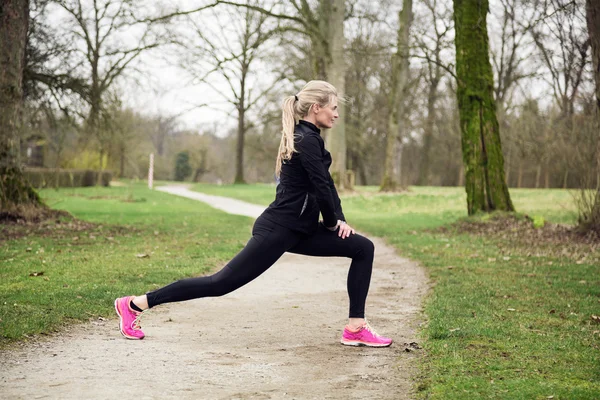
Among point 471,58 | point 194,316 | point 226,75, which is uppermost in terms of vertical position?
point 226,75

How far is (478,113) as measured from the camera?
54.5 ft

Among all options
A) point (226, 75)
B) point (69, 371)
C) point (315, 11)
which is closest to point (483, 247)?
point (69, 371)

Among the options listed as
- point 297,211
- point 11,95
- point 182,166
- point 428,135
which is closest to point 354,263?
point 297,211

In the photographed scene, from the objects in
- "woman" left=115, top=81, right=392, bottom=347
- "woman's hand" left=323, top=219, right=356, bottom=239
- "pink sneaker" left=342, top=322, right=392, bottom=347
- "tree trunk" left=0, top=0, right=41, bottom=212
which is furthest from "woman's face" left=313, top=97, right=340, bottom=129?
"tree trunk" left=0, top=0, right=41, bottom=212

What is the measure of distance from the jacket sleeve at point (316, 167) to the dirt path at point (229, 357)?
1.19 m

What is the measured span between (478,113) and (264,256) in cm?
1227

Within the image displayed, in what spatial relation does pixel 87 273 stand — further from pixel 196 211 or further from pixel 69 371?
pixel 196 211

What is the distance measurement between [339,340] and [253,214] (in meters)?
16.8

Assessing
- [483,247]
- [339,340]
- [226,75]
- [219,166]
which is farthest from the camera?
[219,166]

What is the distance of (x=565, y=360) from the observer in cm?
512

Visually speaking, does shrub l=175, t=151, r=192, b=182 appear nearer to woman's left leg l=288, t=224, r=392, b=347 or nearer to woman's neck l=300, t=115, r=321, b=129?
woman's left leg l=288, t=224, r=392, b=347

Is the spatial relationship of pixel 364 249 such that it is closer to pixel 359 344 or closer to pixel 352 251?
pixel 352 251

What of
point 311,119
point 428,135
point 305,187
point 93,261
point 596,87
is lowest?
A: point 93,261

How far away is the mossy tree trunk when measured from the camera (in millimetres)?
16609
